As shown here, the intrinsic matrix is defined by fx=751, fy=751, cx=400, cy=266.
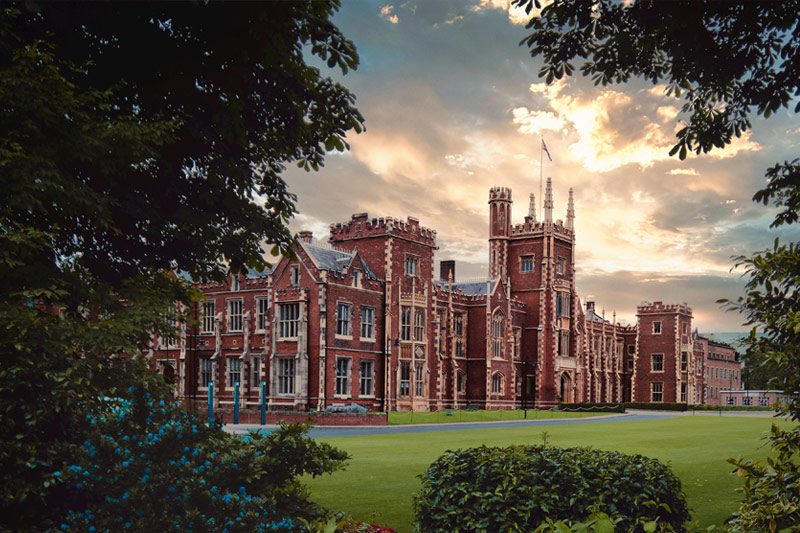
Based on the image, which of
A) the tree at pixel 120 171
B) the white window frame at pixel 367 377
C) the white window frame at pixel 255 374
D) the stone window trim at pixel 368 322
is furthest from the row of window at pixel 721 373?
the tree at pixel 120 171

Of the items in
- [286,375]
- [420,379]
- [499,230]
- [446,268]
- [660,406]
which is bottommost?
[660,406]

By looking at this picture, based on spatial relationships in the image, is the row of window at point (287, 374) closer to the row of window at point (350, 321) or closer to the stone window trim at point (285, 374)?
the stone window trim at point (285, 374)

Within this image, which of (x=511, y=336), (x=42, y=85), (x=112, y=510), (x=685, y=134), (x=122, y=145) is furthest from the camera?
(x=511, y=336)

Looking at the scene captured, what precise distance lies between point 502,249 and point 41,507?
65.0m

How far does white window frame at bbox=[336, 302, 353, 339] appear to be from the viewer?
46.5 m

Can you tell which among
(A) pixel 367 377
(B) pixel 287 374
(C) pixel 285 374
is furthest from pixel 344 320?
(C) pixel 285 374

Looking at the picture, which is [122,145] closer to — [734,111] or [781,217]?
[781,217]

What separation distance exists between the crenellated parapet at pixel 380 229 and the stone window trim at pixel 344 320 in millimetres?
5900

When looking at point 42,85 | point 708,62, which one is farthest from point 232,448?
point 708,62

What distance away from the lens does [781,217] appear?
33.9 ft

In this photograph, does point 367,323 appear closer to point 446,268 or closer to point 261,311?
point 261,311

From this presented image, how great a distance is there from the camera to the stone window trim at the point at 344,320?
46.5m

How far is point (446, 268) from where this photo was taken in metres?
69.4

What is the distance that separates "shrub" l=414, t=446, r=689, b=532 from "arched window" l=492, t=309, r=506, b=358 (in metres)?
54.1
